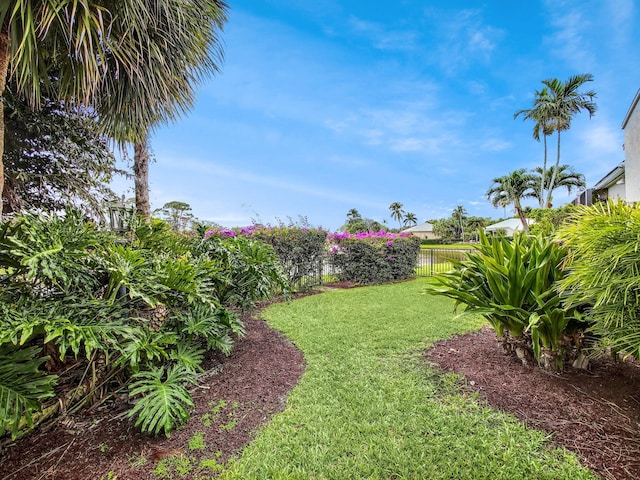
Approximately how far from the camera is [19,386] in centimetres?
169

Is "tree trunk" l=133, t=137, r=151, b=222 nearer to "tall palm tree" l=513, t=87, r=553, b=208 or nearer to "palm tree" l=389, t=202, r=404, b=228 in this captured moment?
"tall palm tree" l=513, t=87, r=553, b=208

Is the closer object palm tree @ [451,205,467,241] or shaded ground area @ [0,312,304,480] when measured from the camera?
shaded ground area @ [0,312,304,480]

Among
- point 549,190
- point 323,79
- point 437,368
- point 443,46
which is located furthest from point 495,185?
point 437,368

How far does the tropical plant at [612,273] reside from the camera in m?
1.74

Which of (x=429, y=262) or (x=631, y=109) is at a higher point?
(x=631, y=109)

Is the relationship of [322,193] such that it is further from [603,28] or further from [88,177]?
[603,28]

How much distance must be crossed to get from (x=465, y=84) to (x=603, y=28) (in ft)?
14.0

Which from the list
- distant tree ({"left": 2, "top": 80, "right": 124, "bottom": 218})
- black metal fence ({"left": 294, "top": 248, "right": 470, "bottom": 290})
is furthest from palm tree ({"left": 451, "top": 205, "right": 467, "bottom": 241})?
distant tree ({"left": 2, "top": 80, "right": 124, "bottom": 218})

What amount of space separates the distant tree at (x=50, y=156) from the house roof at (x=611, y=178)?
14505 millimetres

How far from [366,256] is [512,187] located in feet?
94.3

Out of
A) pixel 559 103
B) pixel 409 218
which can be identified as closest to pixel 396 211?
pixel 409 218

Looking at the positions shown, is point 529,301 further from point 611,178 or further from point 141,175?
point 611,178

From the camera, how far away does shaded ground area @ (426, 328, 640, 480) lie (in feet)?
5.81

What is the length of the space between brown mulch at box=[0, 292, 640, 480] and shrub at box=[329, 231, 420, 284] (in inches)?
237
